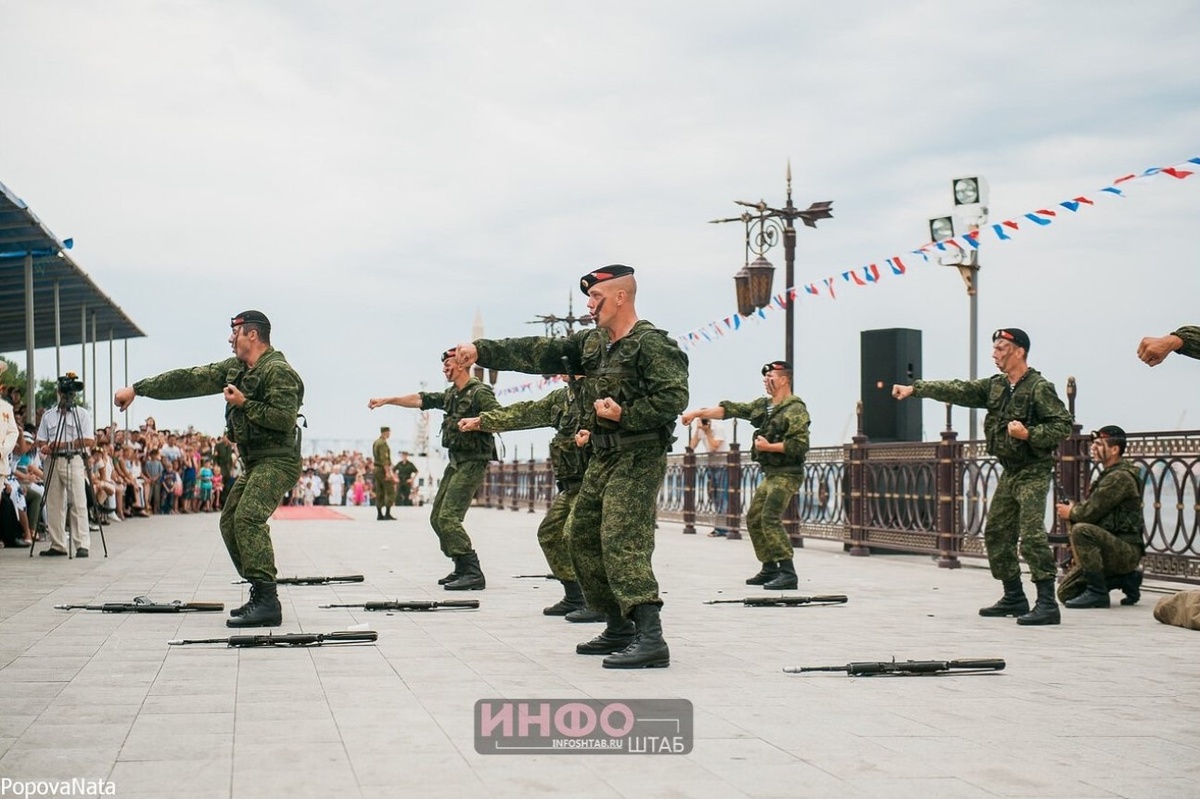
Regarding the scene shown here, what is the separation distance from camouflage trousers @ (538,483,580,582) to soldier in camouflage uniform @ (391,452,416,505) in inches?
1067

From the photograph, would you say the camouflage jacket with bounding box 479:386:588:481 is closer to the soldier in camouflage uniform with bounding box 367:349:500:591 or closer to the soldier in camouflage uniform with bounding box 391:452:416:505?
the soldier in camouflage uniform with bounding box 367:349:500:591

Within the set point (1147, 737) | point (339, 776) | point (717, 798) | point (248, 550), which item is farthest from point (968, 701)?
point (248, 550)

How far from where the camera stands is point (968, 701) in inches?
243

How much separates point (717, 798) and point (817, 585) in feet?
30.6

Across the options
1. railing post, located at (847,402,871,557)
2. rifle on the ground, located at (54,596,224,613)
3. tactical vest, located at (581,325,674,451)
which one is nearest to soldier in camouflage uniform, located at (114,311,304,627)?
rifle on the ground, located at (54,596,224,613)

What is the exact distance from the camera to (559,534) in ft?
32.6

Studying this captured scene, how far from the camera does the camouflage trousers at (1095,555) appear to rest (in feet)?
36.5

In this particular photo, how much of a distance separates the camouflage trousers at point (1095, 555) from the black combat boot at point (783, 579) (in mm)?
2352

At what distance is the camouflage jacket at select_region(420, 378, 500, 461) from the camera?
11.7 meters

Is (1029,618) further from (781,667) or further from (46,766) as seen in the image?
(46,766)

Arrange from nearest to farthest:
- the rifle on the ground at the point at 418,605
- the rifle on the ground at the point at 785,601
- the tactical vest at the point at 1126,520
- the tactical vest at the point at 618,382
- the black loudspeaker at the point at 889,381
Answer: the tactical vest at the point at 618,382, the rifle on the ground at the point at 418,605, the rifle on the ground at the point at 785,601, the tactical vest at the point at 1126,520, the black loudspeaker at the point at 889,381

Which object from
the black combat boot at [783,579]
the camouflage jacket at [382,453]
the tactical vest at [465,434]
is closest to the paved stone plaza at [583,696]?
the black combat boot at [783,579]

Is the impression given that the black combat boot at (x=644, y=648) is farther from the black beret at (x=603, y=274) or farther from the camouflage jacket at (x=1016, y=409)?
the camouflage jacket at (x=1016, y=409)

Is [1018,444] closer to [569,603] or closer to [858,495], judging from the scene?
[569,603]
